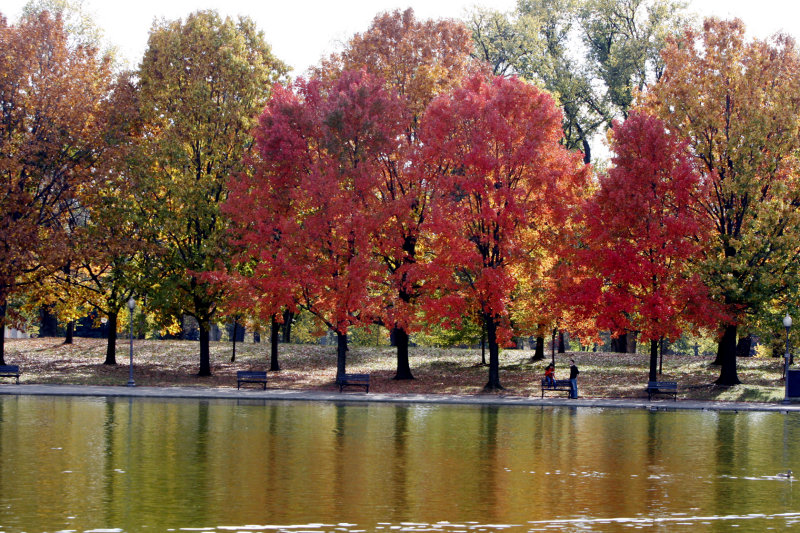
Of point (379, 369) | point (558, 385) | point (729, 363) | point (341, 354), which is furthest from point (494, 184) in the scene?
point (729, 363)

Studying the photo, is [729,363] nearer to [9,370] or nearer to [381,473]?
[381,473]

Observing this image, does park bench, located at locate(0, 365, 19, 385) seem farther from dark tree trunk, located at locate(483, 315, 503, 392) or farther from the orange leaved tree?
the orange leaved tree

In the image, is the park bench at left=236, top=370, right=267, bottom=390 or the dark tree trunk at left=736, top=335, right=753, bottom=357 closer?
the park bench at left=236, top=370, right=267, bottom=390

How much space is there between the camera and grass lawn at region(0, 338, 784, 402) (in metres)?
42.1

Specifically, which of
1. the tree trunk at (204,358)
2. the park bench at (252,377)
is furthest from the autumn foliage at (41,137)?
the park bench at (252,377)

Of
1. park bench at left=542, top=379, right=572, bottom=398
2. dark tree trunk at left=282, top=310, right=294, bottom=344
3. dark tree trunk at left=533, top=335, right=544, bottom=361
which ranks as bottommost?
park bench at left=542, top=379, right=572, bottom=398

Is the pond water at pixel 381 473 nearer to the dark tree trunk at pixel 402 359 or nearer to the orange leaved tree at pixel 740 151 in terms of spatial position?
the orange leaved tree at pixel 740 151

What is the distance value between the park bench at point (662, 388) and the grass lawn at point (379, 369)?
5.04 ft

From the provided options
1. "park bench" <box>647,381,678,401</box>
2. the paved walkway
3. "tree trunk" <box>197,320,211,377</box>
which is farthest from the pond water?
"tree trunk" <box>197,320,211,377</box>

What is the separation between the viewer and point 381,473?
17.2 m

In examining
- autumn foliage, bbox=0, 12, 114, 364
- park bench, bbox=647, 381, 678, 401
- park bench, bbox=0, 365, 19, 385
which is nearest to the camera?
park bench, bbox=647, 381, 678, 401

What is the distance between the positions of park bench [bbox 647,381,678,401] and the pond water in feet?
29.0

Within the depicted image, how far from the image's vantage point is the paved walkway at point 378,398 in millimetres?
34969

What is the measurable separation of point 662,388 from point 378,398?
12.6 metres
